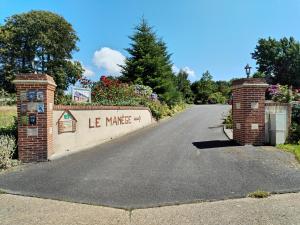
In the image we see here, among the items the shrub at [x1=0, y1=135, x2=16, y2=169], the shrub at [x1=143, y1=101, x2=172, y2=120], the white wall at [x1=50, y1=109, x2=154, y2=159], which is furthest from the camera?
the shrub at [x1=143, y1=101, x2=172, y2=120]

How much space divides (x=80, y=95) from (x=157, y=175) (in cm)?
680

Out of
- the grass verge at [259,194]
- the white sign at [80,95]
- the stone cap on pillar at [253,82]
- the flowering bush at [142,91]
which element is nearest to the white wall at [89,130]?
the white sign at [80,95]

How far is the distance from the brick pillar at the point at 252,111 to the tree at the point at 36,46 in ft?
121

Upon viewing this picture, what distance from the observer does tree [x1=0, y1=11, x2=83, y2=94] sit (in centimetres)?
4756

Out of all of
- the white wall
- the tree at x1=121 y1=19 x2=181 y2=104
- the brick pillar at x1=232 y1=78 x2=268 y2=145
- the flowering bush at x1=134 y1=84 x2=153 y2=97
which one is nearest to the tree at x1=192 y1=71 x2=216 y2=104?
the tree at x1=121 y1=19 x2=181 y2=104

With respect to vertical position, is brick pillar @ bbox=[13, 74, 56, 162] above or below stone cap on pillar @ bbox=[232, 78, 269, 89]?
below

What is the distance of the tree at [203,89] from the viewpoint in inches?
2226

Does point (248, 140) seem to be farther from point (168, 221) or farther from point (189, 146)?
point (168, 221)

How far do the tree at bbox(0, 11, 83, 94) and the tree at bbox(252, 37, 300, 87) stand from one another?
2711 cm

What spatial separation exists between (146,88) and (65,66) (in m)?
28.5

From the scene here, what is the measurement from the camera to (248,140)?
12.0m

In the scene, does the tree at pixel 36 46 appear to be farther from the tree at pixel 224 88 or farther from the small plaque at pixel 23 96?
the small plaque at pixel 23 96

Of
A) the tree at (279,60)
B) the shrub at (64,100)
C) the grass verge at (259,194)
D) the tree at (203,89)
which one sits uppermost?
the tree at (279,60)

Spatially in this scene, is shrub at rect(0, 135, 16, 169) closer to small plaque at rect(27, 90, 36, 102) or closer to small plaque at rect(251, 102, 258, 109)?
small plaque at rect(27, 90, 36, 102)
